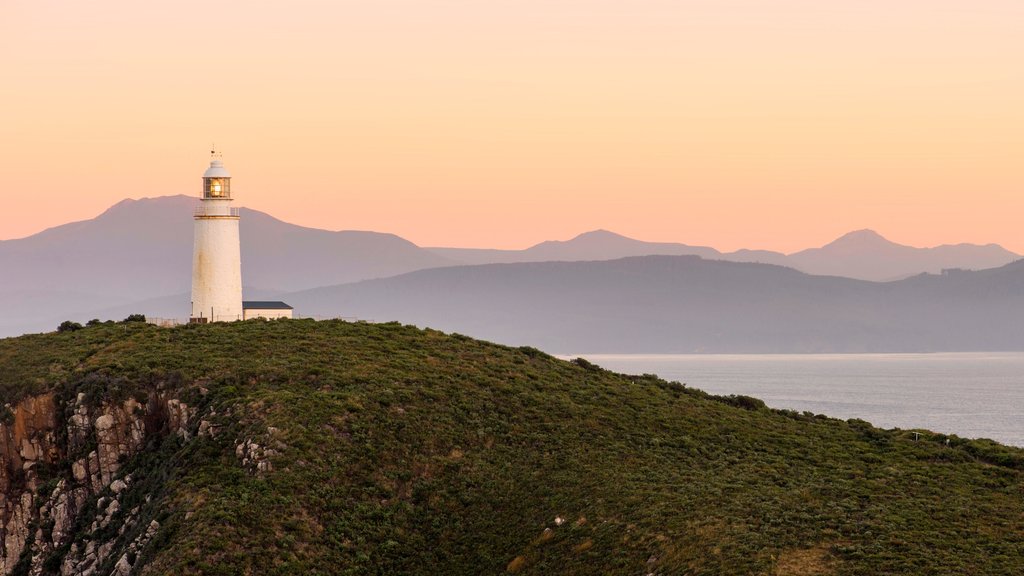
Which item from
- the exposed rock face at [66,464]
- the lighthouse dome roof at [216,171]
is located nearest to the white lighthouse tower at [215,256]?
the lighthouse dome roof at [216,171]

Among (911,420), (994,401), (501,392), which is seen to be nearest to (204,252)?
(501,392)

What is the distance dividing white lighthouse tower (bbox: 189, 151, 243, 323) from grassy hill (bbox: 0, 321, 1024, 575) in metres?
12.4

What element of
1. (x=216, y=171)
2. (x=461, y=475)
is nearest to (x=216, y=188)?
(x=216, y=171)

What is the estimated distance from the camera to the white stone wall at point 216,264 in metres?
72.1

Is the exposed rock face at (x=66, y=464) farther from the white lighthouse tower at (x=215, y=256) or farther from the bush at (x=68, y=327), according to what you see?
the white lighthouse tower at (x=215, y=256)

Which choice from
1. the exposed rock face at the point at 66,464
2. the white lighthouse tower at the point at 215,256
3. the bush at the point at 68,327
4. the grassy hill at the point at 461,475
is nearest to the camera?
the grassy hill at the point at 461,475

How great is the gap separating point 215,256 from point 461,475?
32.8 meters

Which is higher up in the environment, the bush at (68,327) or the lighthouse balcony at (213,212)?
the lighthouse balcony at (213,212)

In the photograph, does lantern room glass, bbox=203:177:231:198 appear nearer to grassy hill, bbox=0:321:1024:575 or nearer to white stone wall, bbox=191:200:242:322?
white stone wall, bbox=191:200:242:322

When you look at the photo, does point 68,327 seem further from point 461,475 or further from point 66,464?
point 461,475

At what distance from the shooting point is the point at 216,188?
7231cm

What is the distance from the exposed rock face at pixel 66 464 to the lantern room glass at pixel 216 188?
78.7 ft

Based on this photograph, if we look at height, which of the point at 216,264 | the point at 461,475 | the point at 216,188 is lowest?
the point at 461,475

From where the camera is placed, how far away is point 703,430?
5191cm
